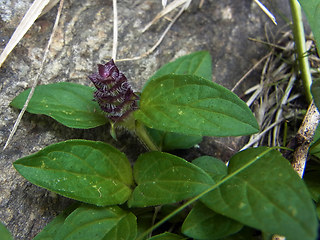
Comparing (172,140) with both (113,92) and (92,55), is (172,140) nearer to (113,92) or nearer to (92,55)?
(113,92)

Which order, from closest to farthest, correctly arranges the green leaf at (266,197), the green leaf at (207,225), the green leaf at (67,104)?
the green leaf at (266,197), the green leaf at (207,225), the green leaf at (67,104)

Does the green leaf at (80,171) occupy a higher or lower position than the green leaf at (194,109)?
lower

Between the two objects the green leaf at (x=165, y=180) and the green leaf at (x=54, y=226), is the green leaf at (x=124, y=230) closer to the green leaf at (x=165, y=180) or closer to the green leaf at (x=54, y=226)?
the green leaf at (x=165, y=180)

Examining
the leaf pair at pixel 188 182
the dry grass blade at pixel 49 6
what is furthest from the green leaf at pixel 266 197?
the dry grass blade at pixel 49 6

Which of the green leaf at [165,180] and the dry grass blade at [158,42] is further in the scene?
the dry grass blade at [158,42]

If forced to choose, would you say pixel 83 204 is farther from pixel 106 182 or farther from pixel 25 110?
pixel 25 110

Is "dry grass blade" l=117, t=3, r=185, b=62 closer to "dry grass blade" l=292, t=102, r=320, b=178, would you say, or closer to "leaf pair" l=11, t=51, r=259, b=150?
"leaf pair" l=11, t=51, r=259, b=150

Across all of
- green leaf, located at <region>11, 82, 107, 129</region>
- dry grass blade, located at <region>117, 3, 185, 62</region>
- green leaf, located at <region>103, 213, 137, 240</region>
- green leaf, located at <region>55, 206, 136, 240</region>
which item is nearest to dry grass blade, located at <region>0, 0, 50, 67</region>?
green leaf, located at <region>11, 82, 107, 129</region>

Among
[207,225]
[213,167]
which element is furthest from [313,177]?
[207,225]
